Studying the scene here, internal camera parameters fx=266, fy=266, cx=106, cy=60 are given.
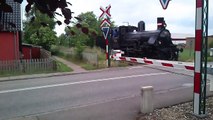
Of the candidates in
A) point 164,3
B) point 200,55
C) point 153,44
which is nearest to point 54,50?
point 153,44

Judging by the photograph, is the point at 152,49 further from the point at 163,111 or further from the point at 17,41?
the point at 163,111

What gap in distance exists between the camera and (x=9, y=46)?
1777 cm

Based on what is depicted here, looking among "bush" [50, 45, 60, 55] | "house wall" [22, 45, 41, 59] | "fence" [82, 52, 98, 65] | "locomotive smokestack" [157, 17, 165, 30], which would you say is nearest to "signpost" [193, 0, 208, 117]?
"fence" [82, 52, 98, 65]

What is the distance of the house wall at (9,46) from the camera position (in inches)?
690

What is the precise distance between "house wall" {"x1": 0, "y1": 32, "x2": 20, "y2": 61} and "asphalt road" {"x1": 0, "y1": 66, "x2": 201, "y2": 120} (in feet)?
26.7

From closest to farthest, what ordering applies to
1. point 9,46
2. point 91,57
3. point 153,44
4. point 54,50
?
point 9,46, point 91,57, point 153,44, point 54,50

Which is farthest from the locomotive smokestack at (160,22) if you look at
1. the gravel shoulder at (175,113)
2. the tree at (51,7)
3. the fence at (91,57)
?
the tree at (51,7)

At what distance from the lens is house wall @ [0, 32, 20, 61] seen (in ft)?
57.5

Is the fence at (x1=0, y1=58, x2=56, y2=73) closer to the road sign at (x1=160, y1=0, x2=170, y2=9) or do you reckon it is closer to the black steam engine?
the black steam engine

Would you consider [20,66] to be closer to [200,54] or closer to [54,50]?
[200,54]

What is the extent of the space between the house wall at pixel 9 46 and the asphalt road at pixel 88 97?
26.7 feet

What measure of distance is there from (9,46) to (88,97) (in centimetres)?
1169

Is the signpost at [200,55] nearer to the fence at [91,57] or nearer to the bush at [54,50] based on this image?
the fence at [91,57]

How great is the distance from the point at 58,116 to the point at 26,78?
23.6ft
